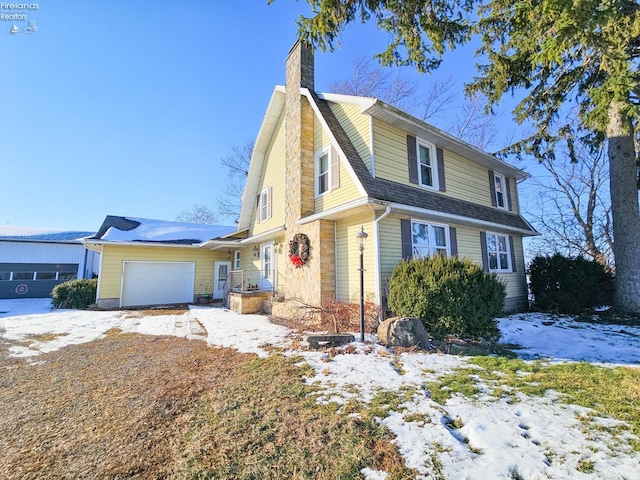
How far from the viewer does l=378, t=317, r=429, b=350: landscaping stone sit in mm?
5605

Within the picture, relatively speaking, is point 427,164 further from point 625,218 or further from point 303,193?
point 625,218

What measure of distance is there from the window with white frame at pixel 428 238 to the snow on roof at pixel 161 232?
422 inches

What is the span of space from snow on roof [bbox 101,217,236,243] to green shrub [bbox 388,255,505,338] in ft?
38.8

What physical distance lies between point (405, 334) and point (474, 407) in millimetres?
2369

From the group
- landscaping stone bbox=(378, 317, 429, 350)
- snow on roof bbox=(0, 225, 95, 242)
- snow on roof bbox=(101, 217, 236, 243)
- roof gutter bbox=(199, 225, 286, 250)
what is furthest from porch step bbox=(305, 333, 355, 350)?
snow on roof bbox=(0, 225, 95, 242)

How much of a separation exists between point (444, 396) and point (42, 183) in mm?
24839

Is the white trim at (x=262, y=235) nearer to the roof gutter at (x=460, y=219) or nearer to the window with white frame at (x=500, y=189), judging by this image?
the roof gutter at (x=460, y=219)

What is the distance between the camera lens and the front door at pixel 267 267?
12.1 metres

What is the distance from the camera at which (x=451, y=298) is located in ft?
19.7

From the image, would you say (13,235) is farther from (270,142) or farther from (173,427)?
(173,427)

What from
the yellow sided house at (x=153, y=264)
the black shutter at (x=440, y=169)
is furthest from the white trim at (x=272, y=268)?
the black shutter at (x=440, y=169)

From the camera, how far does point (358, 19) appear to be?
6.46m

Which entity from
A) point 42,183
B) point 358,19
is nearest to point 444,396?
point 358,19

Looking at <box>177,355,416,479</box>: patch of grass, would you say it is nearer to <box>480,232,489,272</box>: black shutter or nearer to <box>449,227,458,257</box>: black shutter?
<box>449,227,458,257</box>: black shutter
